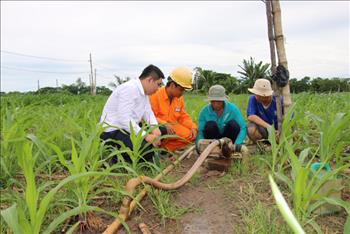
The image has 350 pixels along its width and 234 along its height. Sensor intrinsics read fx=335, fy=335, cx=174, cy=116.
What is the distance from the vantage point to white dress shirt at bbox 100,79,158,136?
295 cm

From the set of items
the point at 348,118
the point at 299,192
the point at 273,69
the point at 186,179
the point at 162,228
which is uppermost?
the point at 273,69

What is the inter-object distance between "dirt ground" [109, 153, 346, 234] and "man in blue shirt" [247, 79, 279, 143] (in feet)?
3.08

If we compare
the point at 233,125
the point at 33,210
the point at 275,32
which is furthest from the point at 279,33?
the point at 33,210

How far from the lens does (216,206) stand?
202 centimetres

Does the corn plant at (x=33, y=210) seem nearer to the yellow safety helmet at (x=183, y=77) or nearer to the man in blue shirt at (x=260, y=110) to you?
the yellow safety helmet at (x=183, y=77)

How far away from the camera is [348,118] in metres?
1.85

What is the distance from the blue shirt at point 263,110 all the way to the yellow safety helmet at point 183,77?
705 mm

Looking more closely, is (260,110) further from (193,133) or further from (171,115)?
(171,115)

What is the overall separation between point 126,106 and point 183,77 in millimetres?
657

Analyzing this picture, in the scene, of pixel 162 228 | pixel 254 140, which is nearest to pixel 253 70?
pixel 254 140

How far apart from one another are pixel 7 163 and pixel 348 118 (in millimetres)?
2262

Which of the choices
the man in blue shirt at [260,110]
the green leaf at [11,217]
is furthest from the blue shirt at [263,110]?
the green leaf at [11,217]

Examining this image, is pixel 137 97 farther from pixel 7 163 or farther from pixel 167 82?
pixel 7 163

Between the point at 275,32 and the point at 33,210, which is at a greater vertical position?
the point at 275,32
